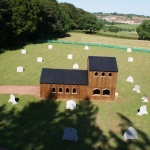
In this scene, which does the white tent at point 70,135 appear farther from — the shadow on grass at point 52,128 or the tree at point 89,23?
the tree at point 89,23

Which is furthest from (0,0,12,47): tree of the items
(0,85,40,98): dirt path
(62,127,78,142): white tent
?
(62,127,78,142): white tent

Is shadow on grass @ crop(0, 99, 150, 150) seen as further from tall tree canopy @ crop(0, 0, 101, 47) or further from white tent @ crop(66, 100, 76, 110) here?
tall tree canopy @ crop(0, 0, 101, 47)

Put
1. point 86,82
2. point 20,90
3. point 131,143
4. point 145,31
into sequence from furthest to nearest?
point 145,31
point 20,90
point 86,82
point 131,143

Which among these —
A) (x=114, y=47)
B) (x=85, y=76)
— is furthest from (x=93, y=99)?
(x=114, y=47)

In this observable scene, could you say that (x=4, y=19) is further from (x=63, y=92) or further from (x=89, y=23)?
(x=89, y=23)

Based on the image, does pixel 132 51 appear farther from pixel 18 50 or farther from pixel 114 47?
pixel 18 50

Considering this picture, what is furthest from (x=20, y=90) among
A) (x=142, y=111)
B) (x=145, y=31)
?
(x=145, y=31)
